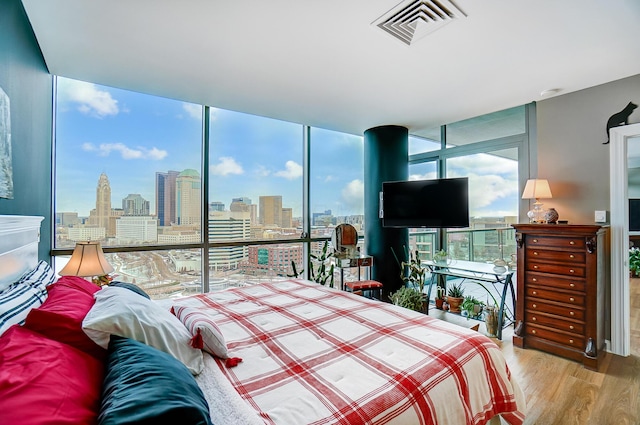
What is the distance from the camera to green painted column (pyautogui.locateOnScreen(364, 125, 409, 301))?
13.6 feet

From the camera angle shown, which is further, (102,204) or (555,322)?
(102,204)

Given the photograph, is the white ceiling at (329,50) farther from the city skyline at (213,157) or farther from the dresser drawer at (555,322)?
the dresser drawer at (555,322)

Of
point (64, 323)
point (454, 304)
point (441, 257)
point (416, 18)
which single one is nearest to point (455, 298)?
point (454, 304)

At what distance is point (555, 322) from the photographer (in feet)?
8.85

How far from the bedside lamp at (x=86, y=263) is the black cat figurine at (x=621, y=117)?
454cm

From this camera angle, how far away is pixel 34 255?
1.91 metres

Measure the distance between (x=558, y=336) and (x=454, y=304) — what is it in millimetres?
1134

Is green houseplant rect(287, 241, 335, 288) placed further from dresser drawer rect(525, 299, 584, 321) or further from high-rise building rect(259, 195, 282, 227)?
dresser drawer rect(525, 299, 584, 321)

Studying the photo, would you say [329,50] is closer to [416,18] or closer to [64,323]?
[416,18]

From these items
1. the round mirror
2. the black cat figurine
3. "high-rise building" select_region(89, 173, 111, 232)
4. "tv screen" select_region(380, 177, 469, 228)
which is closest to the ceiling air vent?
"tv screen" select_region(380, 177, 469, 228)

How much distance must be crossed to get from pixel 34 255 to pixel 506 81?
3946mm

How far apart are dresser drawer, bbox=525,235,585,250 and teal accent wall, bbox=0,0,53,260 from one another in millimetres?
3933

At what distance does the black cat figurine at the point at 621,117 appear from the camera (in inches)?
104

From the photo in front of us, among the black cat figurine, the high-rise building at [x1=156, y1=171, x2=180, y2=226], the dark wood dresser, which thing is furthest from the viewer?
the high-rise building at [x1=156, y1=171, x2=180, y2=226]
